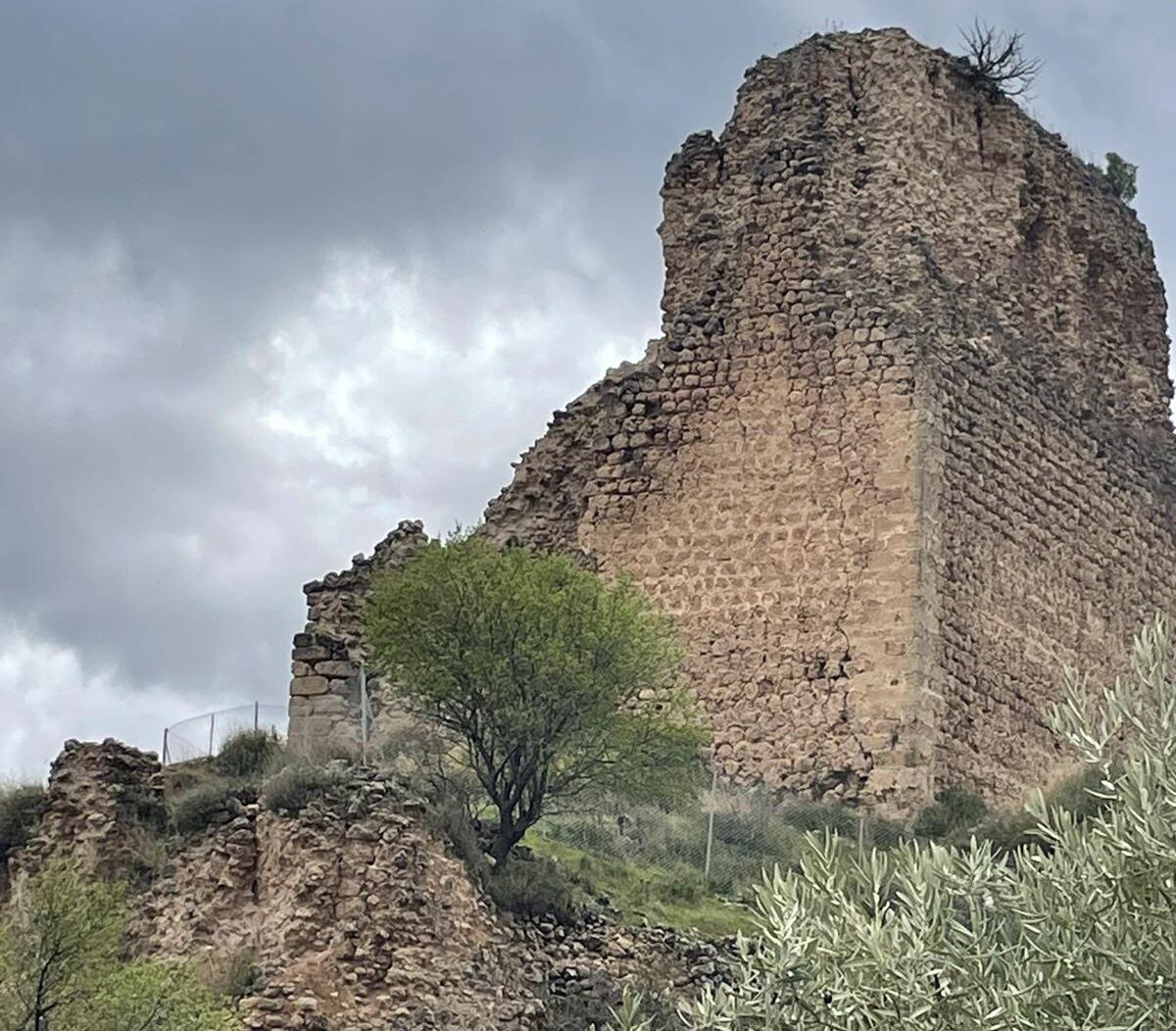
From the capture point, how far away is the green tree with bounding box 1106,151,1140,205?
3020 centimetres

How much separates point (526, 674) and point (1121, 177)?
38.9 feet

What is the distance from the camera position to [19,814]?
21.4 meters

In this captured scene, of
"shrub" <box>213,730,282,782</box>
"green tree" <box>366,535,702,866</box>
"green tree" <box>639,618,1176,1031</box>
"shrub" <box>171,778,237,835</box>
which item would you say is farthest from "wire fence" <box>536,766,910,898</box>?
"green tree" <box>639,618,1176,1031</box>

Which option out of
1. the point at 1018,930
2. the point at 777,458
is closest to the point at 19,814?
the point at 777,458

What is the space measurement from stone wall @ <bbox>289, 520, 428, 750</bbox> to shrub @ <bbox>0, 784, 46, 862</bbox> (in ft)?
6.31

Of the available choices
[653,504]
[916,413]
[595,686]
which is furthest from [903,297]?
[595,686]

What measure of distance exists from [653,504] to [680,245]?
2619 millimetres

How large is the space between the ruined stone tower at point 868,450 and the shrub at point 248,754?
5.01 feet

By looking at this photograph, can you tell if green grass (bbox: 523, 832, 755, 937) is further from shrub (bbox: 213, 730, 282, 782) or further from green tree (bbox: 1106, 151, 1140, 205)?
green tree (bbox: 1106, 151, 1140, 205)

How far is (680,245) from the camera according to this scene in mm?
27328

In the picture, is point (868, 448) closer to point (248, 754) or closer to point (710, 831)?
point (710, 831)

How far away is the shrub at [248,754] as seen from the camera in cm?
2159

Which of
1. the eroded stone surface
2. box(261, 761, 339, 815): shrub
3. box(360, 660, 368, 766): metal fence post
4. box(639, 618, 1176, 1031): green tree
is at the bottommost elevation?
box(639, 618, 1176, 1031): green tree

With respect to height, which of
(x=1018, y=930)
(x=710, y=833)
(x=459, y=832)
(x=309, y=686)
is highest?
(x=309, y=686)
